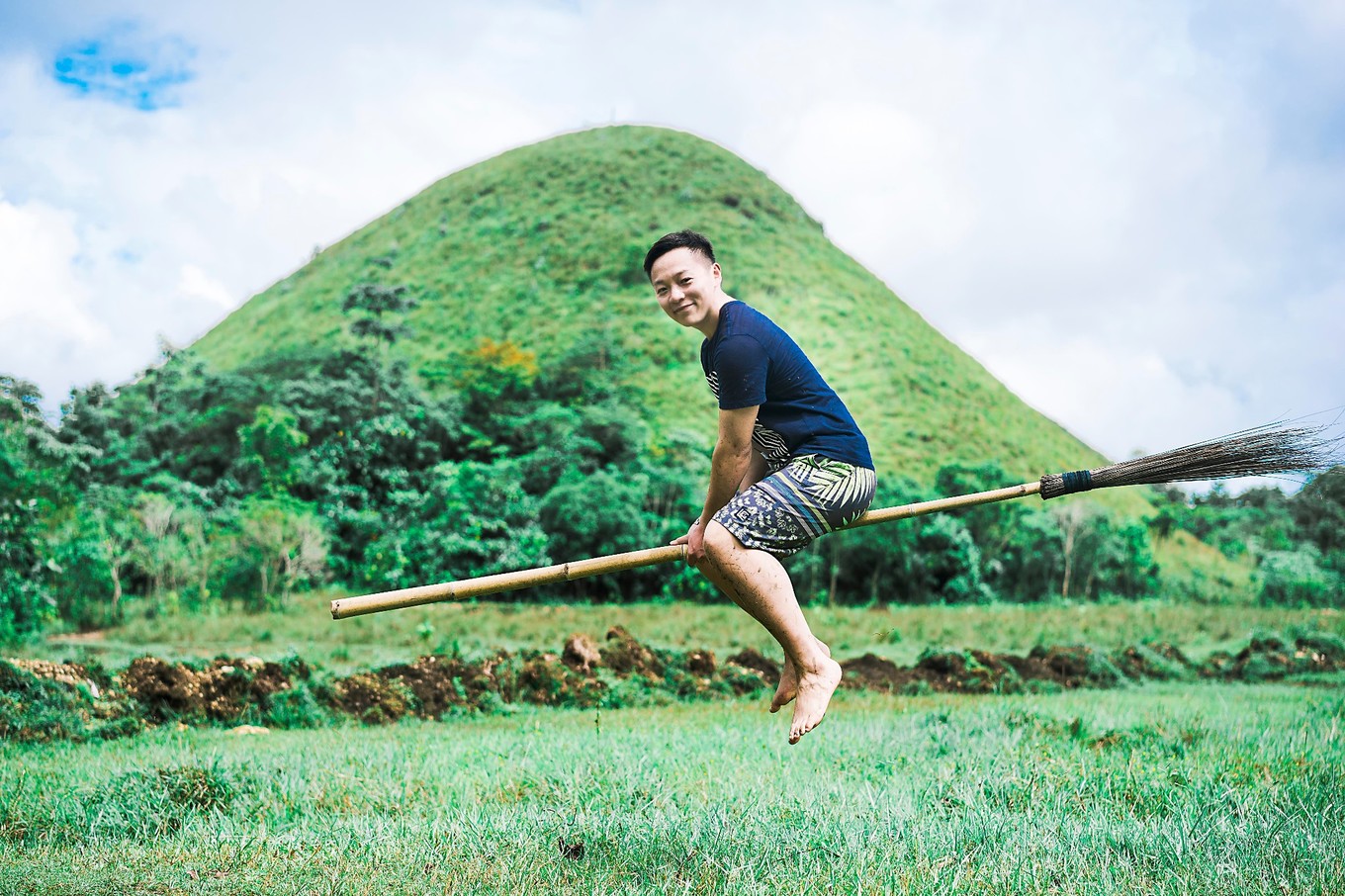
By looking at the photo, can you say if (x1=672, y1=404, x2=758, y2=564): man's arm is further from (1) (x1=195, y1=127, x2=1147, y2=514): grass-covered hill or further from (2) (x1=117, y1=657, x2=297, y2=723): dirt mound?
(1) (x1=195, y1=127, x2=1147, y2=514): grass-covered hill

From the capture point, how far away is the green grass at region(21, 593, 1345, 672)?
15242mm

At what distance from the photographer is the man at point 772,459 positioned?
392 centimetres

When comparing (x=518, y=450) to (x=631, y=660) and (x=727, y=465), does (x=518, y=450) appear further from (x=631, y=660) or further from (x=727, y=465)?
(x=727, y=465)

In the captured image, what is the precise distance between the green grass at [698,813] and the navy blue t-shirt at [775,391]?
70.6 inches

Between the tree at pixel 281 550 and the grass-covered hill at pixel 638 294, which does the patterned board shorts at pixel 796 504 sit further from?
the grass-covered hill at pixel 638 294

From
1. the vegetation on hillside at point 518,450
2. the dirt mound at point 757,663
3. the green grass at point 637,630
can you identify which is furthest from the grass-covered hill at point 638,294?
the dirt mound at point 757,663

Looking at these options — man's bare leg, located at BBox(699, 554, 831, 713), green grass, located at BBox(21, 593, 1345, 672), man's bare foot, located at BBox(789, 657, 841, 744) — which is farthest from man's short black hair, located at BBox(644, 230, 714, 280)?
green grass, located at BBox(21, 593, 1345, 672)

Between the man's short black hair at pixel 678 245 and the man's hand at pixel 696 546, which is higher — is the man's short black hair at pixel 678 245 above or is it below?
above

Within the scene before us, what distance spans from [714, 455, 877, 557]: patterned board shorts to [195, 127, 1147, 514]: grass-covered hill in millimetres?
28502

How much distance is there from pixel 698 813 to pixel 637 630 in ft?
43.5

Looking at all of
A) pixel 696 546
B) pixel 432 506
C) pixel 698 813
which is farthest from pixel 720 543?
pixel 432 506

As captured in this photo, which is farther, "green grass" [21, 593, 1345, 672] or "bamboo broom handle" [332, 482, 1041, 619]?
"green grass" [21, 593, 1345, 672]

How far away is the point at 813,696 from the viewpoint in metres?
3.85

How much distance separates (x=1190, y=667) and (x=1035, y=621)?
6610mm
